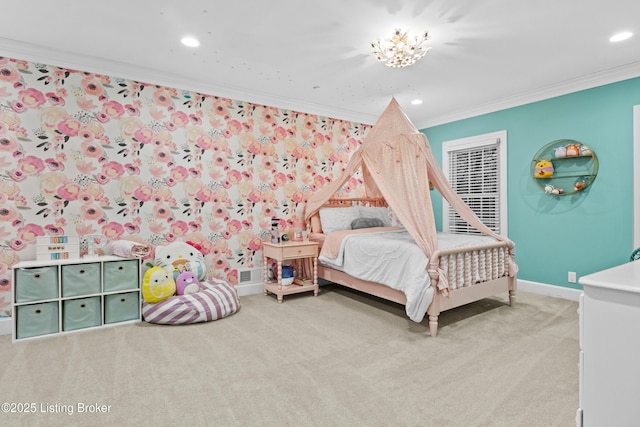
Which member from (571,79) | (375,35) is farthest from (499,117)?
(375,35)

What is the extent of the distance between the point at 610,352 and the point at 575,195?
3.81 meters

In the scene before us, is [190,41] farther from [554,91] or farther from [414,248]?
[554,91]

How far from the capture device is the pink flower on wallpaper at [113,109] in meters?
3.59

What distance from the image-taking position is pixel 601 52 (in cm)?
329

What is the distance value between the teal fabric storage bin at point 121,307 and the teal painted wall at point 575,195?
187 inches

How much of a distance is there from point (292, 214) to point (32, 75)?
10.5 feet

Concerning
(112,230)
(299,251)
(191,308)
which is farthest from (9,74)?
(299,251)

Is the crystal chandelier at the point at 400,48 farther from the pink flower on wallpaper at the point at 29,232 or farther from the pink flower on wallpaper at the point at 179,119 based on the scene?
the pink flower on wallpaper at the point at 29,232

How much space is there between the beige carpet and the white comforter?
370mm

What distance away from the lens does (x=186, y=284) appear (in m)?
3.64

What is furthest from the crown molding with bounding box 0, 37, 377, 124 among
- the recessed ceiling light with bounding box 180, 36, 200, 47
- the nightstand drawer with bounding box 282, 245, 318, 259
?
the nightstand drawer with bounding box 282, 245, 318, 259

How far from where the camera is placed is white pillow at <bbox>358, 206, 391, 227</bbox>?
502 centimetres

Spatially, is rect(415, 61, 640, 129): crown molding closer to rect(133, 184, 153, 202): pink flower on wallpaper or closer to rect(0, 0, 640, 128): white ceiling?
rect(0, 0, 640, 128): white ceiling

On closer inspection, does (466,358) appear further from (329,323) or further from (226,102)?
(226,102)
